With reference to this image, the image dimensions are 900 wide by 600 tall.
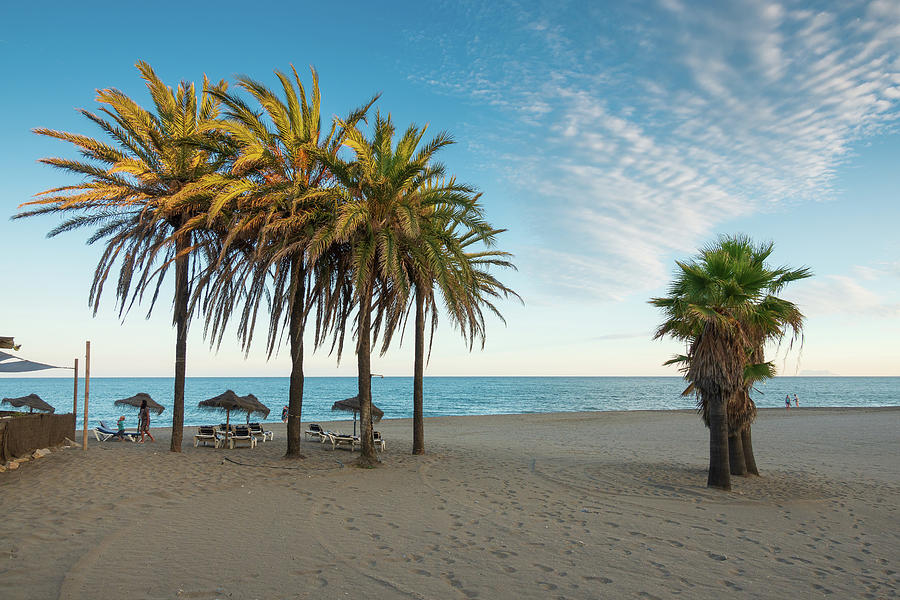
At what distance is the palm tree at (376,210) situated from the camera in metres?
13.1

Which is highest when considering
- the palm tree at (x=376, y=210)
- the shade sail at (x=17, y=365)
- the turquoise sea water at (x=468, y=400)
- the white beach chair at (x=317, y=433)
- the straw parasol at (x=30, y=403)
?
the palm tree at (x=376, y=210)

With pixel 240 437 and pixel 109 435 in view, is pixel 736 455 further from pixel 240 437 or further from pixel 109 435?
pixel 109 435

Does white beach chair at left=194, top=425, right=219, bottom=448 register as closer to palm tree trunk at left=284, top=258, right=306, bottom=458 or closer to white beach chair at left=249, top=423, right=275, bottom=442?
white beach chair at left=249, top=423, right=275, bottom=442

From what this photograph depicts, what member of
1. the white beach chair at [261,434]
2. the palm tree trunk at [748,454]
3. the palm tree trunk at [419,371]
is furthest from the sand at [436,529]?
the white beach chair at [261,434]

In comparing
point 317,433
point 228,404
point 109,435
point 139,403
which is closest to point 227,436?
point 228,404

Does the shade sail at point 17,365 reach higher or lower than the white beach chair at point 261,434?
higher

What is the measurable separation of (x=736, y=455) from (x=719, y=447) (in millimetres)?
2114

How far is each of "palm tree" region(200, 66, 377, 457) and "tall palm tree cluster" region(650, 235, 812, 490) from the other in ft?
30.2

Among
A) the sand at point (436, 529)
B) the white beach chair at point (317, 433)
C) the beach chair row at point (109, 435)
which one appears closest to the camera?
the sand at point (436, 529)

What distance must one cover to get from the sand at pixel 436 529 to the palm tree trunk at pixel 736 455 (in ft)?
1.59

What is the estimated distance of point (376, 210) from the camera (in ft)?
46.5

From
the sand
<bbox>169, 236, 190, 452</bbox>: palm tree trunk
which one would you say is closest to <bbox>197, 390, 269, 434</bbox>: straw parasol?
<bbox>169, 236, 190, 452</bbox>: palm tree trunk

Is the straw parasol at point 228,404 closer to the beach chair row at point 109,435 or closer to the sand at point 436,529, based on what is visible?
the sand at point 436,529

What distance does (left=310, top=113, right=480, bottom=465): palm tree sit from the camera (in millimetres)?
13094
